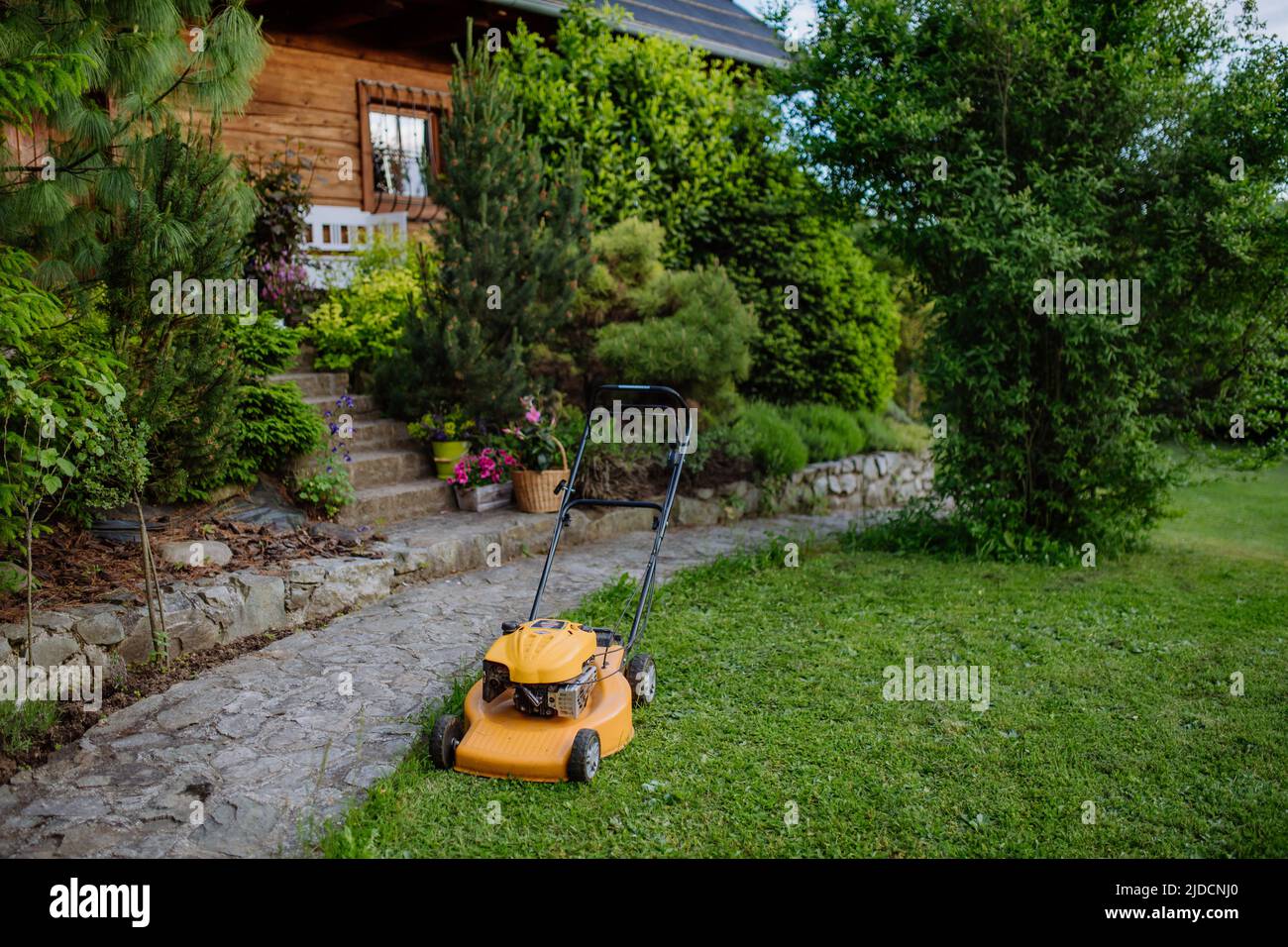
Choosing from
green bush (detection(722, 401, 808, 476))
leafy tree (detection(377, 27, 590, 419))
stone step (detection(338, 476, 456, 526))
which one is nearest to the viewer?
stone step (detection(338, 476, 456, 526))

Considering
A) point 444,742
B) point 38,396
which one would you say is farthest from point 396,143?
point 444,742

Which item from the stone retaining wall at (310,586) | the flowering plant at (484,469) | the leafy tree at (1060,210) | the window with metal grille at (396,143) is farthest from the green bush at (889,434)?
the window with metal grille at (396,143)

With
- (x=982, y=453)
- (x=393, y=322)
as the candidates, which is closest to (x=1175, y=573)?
(x=982, y=453)

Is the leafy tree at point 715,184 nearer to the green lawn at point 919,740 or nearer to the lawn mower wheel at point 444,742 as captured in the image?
the green lawn at point 919,740

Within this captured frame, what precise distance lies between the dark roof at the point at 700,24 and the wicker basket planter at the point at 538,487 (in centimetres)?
483

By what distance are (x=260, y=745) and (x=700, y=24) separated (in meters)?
11.9

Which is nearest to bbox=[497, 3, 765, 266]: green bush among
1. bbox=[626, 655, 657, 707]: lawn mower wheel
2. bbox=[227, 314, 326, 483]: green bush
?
bbox=[227, 314, 326, 483]: green bush

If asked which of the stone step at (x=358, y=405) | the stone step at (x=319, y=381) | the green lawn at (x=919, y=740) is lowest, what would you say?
the green lawn at (x=919, y=740)

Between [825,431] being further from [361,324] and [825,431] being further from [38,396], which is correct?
[38,396]

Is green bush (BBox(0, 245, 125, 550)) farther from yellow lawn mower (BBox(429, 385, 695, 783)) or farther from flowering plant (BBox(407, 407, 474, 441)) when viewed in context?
flowering plant (BBox(407, 407, 474, 441))

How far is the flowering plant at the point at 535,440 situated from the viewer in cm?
782

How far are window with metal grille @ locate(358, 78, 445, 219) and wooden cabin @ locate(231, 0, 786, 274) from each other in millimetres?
11

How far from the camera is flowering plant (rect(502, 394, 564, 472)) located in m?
7.82
